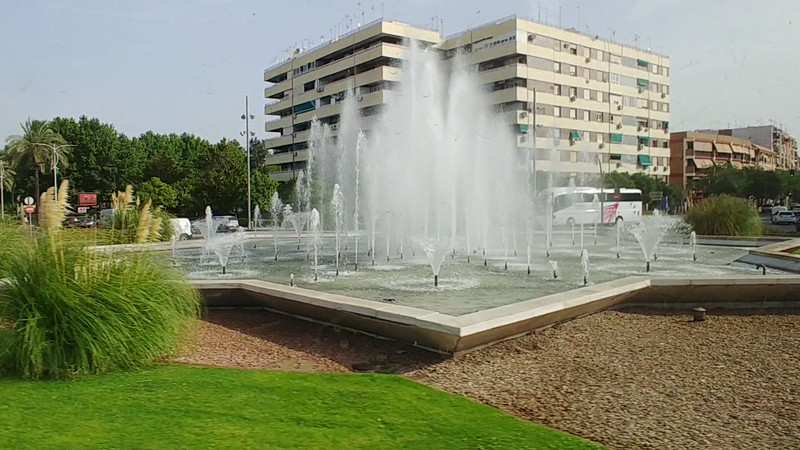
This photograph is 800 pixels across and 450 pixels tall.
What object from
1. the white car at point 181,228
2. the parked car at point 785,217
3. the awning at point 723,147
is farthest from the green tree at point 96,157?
the awning at point 723,147

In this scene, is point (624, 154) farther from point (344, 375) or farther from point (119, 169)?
point (344, 375)

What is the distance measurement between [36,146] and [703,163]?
8431 centimetres

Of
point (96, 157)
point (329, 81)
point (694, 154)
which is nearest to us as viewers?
point (96, 157)

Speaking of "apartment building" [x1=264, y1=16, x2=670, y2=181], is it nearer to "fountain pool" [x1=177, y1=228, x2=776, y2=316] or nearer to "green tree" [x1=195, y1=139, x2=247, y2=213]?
"green tree" [x1=195, y1=139, x2=247, y2=213]

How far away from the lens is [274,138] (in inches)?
3433

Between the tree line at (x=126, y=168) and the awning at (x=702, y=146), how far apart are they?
2414 inches

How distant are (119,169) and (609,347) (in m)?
66.1

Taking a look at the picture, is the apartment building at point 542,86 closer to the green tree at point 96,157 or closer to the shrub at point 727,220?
the green tree at point 96,157

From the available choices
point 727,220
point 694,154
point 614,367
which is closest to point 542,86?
point 727,220

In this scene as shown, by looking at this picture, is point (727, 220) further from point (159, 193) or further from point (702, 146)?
point (702, 146)

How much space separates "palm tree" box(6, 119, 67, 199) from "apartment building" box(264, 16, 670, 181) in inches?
1118

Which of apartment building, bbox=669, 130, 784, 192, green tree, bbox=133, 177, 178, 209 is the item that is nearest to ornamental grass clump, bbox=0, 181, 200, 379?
green tree, bbox=133, 177, 178, 209

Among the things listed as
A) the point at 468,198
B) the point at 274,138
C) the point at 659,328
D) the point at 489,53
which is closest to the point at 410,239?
the point at 468,198

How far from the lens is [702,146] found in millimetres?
93438
